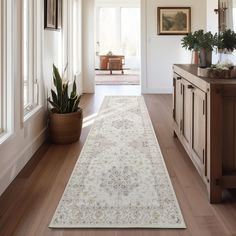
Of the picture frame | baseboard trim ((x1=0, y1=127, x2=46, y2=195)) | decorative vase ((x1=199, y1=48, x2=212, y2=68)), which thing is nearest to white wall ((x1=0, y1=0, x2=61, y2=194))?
baseboard trim ((x1=0, y1=127, x2=46, y2=195))

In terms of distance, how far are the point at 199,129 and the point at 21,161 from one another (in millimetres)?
1521

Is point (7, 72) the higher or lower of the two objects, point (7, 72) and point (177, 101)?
the higher

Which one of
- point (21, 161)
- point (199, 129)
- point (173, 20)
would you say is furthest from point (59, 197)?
point (173, 20)

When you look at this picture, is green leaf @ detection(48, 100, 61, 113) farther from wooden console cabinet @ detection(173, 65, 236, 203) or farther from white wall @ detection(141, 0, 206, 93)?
white wall @ detection(141, 0, 206, 93)

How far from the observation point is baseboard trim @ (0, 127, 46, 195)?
9.01 feet

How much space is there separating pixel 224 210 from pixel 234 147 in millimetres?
424

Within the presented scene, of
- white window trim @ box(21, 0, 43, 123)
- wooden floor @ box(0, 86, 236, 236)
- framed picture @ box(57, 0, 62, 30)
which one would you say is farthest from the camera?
framed picture @ box(57, 0, 62, 30)

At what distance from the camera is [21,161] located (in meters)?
3.24

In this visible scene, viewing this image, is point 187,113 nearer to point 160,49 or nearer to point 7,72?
point 7,72

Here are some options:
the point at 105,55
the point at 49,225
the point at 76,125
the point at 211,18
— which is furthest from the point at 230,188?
the point at 105,55

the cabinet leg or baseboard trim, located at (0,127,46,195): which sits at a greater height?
baseboard trim, located at (0,127,46,195)

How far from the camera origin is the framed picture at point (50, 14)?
419cm

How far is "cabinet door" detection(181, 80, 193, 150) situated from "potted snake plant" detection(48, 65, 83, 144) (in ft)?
3.88

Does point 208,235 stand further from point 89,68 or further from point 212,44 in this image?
point 89,68
